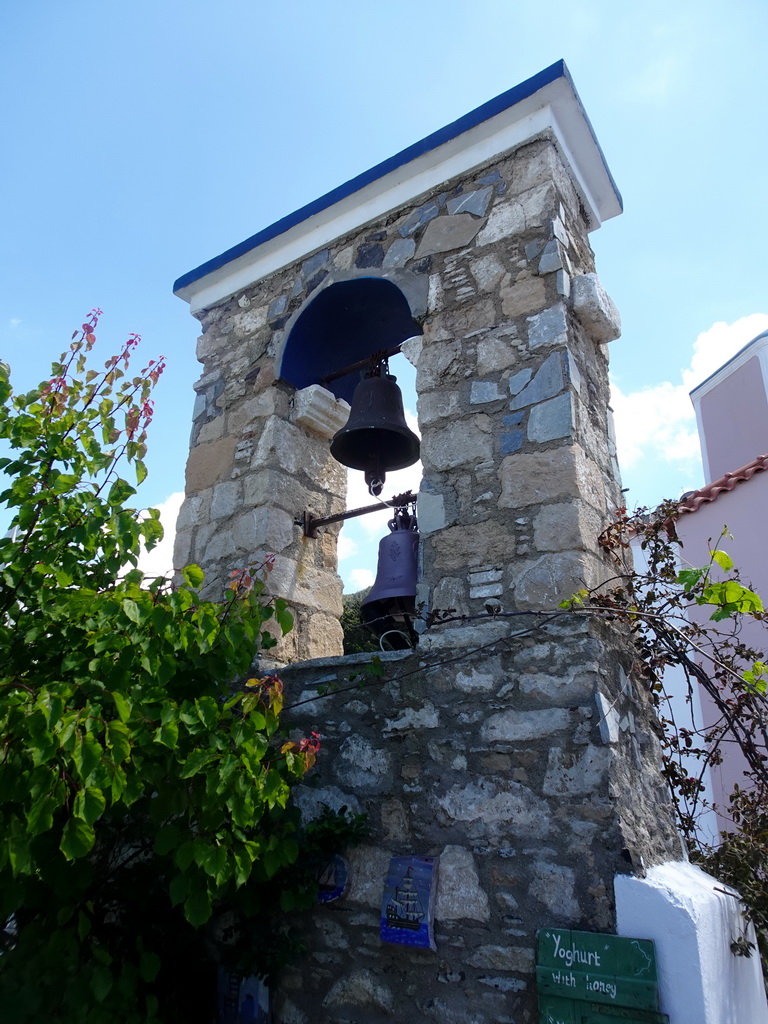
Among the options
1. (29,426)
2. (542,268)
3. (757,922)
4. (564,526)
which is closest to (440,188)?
(542,268)

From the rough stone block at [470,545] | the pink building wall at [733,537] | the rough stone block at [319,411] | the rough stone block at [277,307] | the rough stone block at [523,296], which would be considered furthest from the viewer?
the pink building wall at [733,537]

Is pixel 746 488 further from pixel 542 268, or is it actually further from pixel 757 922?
pixel 757 922

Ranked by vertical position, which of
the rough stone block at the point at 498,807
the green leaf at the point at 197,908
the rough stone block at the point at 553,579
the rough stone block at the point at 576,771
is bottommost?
the green leaf at the point at 197,908

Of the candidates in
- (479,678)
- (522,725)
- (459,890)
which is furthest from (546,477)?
(459,890)

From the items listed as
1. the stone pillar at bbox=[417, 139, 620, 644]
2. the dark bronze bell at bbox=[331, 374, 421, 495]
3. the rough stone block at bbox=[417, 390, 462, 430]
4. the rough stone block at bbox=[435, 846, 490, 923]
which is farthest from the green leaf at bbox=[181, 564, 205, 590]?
the dark bronze bell at bbox=[331, 374, 421, 495]

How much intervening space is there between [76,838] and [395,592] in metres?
1.41

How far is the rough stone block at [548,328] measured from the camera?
247 cm

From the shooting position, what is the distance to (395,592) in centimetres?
265

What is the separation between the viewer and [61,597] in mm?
1721

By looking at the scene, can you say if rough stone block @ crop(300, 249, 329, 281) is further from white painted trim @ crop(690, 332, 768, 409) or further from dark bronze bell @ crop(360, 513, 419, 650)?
white painted trim @ crop(690, 332, 768, 409)

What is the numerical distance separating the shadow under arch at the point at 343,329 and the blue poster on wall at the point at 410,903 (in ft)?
6.29

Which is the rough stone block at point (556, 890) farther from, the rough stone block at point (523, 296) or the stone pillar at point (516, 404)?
the rough stone block at point (523, 296)

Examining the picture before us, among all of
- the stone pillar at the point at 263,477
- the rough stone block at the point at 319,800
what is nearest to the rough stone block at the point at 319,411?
the stone pillar at the point at 263,477

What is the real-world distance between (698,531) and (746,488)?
1.33ft
